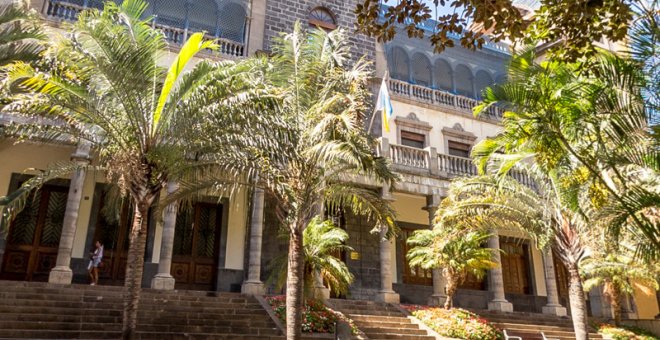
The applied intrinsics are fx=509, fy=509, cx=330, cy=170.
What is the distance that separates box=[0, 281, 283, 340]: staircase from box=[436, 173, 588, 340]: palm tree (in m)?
5.79

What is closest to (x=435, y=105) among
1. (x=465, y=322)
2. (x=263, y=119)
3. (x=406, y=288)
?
(x=406, y=288)

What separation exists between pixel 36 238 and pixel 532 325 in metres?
16.2

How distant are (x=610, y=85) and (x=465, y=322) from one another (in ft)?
30.3

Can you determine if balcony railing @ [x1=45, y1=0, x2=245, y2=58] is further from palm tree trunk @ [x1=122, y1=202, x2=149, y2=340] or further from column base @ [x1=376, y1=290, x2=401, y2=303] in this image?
column base @ [x1=376, y1=290, x2=401, y2=303]

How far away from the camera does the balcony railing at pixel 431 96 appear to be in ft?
72.3

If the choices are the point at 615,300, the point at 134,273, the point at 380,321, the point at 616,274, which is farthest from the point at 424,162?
the point at 134,273

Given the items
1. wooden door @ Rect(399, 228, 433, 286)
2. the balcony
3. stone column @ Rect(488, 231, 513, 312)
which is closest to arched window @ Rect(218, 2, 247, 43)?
the balcony

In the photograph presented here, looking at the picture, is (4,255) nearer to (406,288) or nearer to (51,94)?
(51,94)

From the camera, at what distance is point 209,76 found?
969cm

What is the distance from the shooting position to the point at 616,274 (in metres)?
17.8

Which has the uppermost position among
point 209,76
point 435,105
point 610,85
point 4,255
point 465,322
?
point 435,105

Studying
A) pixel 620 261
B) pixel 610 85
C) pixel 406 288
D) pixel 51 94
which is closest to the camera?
pixel 610 85

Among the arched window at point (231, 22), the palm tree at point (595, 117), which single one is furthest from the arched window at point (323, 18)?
the palm tree at point (595, 117)

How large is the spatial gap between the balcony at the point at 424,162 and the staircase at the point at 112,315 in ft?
23.5
